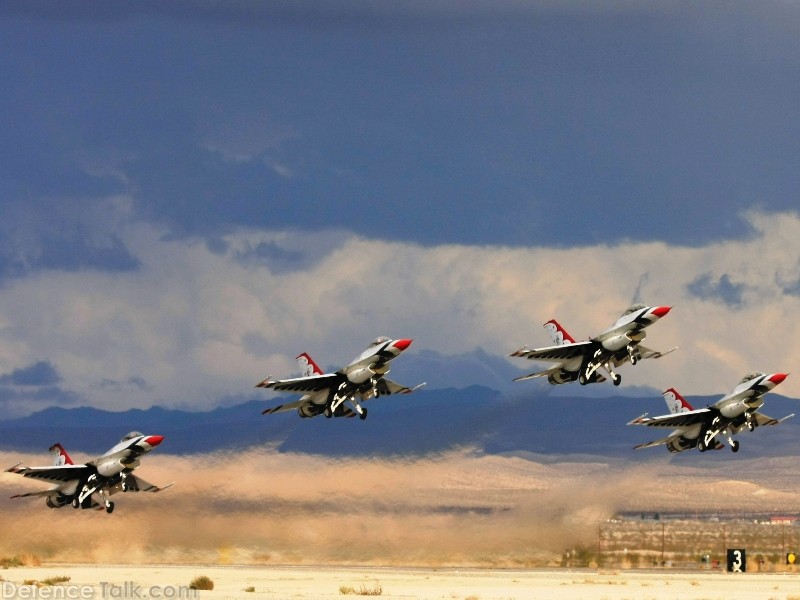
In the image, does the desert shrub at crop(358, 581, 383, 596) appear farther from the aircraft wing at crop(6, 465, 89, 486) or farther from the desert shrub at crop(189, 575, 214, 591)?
the aircraft wing at crop(6, 465, 89, 486)

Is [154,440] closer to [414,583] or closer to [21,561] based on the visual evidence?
[21,561]

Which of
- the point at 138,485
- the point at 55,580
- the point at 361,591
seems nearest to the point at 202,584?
the point at 55,580

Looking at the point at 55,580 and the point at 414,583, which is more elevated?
the point at 414,583

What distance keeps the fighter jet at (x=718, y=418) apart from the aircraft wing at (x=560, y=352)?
6.87 meters

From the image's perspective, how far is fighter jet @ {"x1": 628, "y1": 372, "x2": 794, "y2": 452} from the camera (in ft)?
405

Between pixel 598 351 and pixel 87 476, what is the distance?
3654cm

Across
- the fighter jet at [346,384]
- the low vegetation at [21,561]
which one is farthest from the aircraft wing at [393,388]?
the low vegetation at [21,561]

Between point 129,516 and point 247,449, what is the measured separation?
32.7 feet

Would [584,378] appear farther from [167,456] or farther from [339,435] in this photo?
[339,435]

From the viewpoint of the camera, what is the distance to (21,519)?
133375mm

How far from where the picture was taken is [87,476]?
128750 millimetres

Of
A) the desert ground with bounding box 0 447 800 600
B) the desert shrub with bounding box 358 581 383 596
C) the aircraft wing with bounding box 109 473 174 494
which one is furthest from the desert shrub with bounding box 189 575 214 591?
the aircraft wing with bounding box 109 473 174 494

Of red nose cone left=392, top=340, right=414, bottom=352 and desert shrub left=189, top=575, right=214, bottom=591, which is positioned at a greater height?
red nose cone left=392, top=340, right=414, bottom=352

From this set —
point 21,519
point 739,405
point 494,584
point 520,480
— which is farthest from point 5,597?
point 520,480
